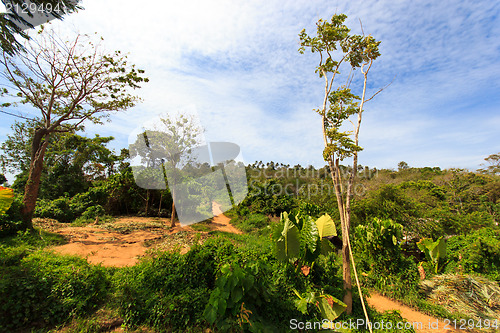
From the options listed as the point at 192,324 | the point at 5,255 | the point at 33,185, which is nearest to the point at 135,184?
the point at 33,185

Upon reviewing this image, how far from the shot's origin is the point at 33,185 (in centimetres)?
779

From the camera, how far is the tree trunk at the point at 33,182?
7.38 metres

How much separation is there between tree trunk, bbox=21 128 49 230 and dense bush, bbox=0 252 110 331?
5157 millimetres

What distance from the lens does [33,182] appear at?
25.5 ft

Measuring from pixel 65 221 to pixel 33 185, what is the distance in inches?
156

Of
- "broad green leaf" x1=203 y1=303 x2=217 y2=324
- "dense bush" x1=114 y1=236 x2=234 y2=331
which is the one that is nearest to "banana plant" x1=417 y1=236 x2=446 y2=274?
"dense bush" x1=114 y1=236 x2=234 y2=331

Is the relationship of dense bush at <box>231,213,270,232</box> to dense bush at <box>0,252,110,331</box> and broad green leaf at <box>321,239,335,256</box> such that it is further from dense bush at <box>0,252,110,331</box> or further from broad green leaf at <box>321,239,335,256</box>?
dense bush at <box>0,252,110,331</box>

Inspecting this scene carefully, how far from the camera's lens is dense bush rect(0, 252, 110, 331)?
2.83 metres

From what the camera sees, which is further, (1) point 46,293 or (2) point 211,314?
(1) point 46,293

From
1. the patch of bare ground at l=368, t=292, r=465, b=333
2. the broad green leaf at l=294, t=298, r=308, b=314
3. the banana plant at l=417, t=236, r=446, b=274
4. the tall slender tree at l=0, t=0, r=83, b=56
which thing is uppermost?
the tall slender tree at l=0, t=0, r=83, b=56

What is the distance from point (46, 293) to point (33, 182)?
7201 mm

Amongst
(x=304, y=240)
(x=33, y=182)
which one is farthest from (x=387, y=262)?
(x=33, y=182)

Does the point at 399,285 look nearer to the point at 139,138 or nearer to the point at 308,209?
the point at 308,209

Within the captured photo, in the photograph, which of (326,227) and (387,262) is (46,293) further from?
(387,262)
